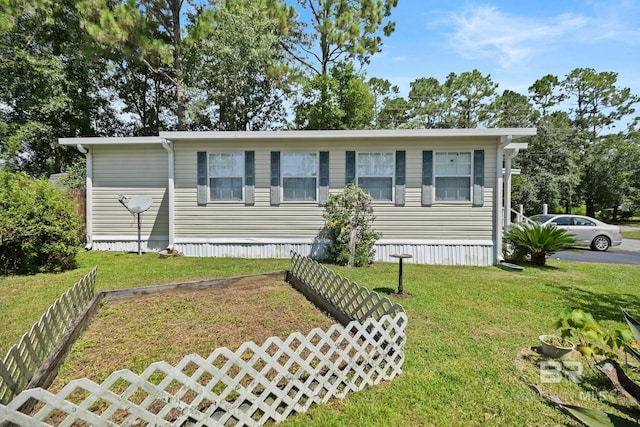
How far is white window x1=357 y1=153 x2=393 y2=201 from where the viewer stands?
7902mm

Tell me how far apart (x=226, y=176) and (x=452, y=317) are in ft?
21.2

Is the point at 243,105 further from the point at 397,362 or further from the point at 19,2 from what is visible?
the point at 397,362

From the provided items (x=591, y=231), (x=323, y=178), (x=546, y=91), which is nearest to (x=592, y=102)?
(x=546, y=91)

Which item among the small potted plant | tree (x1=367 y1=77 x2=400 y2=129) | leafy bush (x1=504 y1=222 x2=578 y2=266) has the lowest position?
the small potted plant

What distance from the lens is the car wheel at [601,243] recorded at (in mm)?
10888

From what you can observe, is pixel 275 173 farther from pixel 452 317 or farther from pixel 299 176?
pixel 452 317

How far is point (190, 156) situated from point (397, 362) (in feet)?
24.4

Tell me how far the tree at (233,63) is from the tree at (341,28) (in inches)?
75.8

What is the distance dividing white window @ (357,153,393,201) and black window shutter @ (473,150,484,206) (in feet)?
6.99

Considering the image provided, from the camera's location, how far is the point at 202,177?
8.11 metres

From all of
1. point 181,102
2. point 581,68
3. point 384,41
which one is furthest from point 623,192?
point 181,102

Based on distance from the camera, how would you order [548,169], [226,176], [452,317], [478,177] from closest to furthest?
[452,317] < [478,177] < [226,176] < [548,169]

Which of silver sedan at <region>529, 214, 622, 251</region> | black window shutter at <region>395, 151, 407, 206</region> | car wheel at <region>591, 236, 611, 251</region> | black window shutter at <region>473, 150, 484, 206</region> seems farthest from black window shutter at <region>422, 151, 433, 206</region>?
car wheel at <region>591, 236, 611, 251</region>

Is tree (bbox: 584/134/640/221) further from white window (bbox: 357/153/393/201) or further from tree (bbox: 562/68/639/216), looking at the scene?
white window (bbox: 357/153/393/201)
